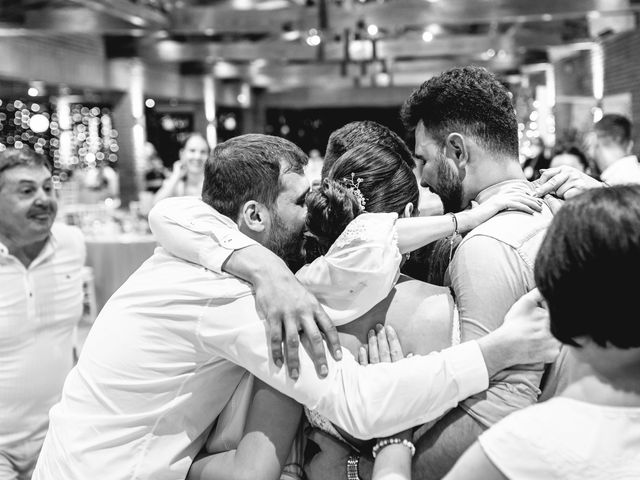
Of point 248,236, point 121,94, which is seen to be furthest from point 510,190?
point 121,94

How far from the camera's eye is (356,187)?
168 cm

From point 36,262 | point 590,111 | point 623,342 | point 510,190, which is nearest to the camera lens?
point 623,342

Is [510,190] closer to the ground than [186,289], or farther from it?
farther from it

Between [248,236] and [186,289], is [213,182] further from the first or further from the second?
[186,289]

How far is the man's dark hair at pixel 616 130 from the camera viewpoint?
5578 millimetres

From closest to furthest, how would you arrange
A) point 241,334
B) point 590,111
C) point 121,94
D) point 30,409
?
point 241,334
point 30,409
point 590,111
point 121,94

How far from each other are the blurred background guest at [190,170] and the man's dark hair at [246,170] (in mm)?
4466

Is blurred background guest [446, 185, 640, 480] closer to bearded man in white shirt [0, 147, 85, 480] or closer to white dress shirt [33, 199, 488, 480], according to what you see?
white dress shirt [33, 199, 488, 480]

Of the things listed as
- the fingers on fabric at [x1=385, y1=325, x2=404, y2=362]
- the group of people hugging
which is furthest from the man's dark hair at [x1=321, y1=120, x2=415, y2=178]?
the fingers on fabric at [x1=385, y1=325, x2=404, y2=362]

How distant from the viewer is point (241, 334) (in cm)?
144

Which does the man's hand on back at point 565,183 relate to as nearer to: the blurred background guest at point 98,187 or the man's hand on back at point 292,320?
the man's hand on back at point 292,320

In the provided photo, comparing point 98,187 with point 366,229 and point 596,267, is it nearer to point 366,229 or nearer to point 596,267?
point 366,229

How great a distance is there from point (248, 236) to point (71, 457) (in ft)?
2.19

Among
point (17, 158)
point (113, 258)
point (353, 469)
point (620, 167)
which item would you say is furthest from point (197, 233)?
point (113, 258)
